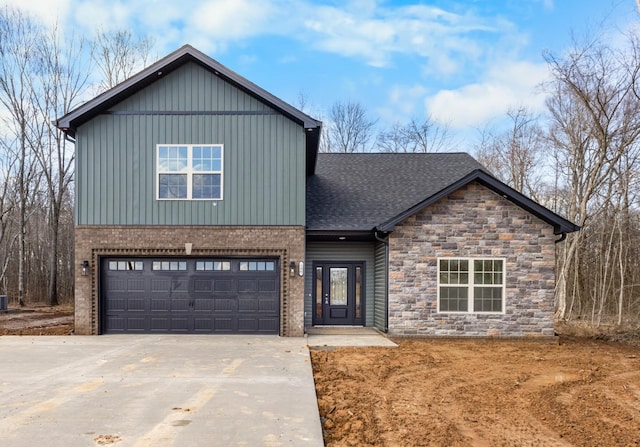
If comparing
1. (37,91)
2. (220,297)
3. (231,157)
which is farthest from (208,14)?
(37,91)

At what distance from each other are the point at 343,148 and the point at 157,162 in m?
18.6

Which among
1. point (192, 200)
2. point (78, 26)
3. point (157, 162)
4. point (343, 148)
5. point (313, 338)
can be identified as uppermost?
point (78, 26)

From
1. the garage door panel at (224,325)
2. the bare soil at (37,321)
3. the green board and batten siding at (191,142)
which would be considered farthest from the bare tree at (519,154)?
the bare soil at (37,321)

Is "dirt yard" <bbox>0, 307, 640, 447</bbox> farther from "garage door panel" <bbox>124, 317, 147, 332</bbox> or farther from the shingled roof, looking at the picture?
"garage door panel" <bbox>124, 317, 147, 332</bbox>

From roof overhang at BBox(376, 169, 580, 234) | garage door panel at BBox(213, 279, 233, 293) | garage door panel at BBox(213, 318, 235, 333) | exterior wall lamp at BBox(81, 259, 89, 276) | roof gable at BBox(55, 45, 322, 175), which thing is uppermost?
roof gable at BBox(55, 45, 322, 175)

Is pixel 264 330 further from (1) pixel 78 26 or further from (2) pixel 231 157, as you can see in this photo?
(1) pixel 78 26

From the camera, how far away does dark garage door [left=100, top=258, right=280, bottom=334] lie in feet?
39.3

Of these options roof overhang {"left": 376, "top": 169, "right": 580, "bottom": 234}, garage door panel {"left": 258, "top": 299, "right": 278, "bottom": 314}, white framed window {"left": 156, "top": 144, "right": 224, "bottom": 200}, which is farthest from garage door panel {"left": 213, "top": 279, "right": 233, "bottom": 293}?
roof overhang {"left": 376, "top": 169, "right": 580, "bottom": 234}

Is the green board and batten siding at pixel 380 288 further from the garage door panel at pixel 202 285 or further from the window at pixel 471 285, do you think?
the garage door panel at pixel 202 285

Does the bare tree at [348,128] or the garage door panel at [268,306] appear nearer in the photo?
the garage door panel at [268,306]

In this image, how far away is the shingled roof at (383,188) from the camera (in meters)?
11.6

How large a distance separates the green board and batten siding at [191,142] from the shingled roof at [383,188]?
1.63 m

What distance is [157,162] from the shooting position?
39.0 ft

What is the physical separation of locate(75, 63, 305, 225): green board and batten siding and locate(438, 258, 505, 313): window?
3.96 metres
